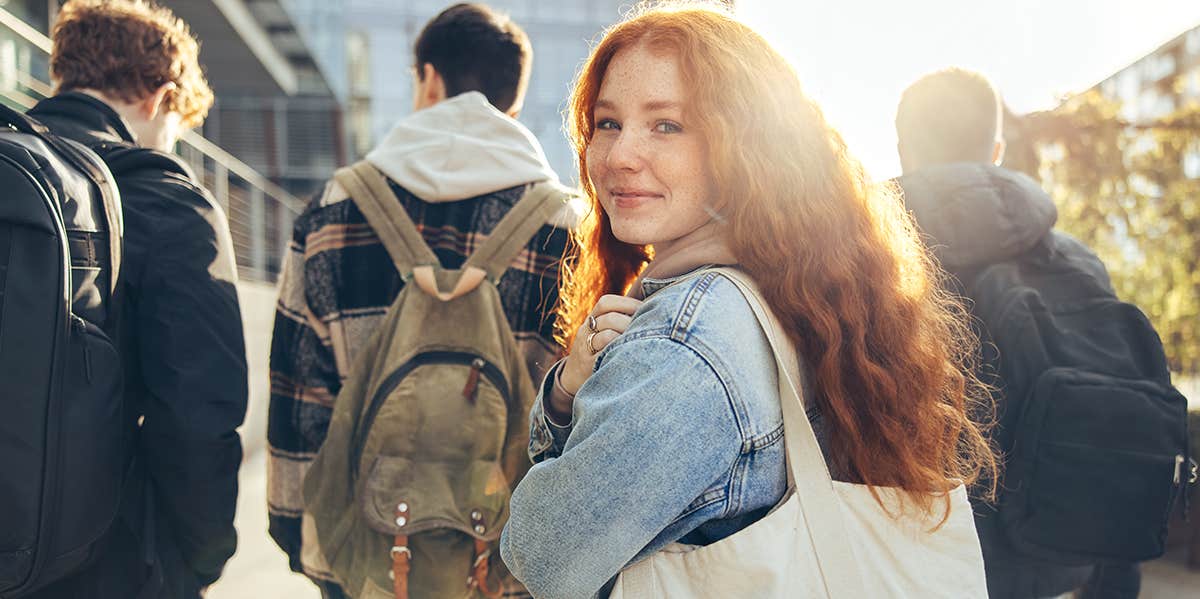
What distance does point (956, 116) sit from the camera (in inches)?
104

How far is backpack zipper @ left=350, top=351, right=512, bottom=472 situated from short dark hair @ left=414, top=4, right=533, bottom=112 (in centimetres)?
88

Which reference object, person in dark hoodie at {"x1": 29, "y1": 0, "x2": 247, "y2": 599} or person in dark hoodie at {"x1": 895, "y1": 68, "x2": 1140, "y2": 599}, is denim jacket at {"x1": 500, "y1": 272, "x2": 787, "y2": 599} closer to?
person in dark hoodie at {"x1": 29, "y1": 0, "x2": 247, "y2": 599}

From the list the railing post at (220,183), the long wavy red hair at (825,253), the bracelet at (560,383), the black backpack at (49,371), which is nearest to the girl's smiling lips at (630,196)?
the long wavy red hair at (825,253)

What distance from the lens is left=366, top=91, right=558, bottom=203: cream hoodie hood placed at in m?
2.46

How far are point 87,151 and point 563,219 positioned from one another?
3.67 ft

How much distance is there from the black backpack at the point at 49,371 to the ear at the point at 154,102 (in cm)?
62

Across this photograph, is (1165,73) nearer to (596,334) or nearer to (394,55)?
(394,55)

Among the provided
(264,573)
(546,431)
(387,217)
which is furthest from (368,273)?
(264,573)

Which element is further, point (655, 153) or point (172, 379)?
point (172, 379)

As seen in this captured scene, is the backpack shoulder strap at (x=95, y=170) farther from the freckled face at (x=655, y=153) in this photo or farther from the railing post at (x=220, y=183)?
the railing post at (x=220, y=183)

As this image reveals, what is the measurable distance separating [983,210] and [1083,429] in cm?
61

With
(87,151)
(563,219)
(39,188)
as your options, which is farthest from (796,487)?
(87,151)

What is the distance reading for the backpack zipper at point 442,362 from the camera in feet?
7.29

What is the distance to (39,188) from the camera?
174 cm
